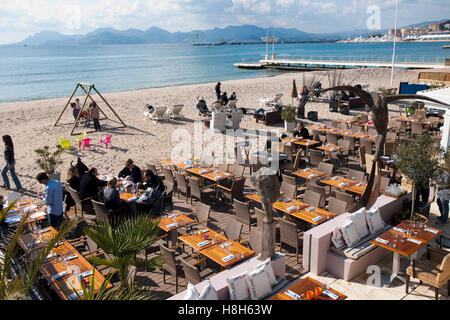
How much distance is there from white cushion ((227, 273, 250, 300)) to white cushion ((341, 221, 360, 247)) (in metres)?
2.28

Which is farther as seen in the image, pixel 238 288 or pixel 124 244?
pixel 238 288

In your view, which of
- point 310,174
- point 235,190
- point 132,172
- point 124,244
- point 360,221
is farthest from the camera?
point 310,174

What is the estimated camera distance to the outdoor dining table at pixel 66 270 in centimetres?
512

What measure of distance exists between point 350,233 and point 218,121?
35.9 feet

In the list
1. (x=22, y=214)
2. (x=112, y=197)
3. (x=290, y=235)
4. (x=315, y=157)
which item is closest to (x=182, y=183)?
(x=112, y=197)

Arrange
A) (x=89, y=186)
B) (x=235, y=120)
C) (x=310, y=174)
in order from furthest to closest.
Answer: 1. (x=235, y=120)
2. (x=310, y=174)
3. (x=89, y=186)

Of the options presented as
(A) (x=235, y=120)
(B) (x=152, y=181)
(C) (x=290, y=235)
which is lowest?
(C) (x=290, y=235)

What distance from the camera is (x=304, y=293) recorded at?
16.4 ft

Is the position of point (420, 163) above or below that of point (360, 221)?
above

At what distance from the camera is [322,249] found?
6.41 m

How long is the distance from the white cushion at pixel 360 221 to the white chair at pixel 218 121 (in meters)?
10.6

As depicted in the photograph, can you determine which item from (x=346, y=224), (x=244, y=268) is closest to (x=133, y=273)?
(x=244, y=268)

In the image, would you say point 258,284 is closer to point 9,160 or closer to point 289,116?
point 9,160
